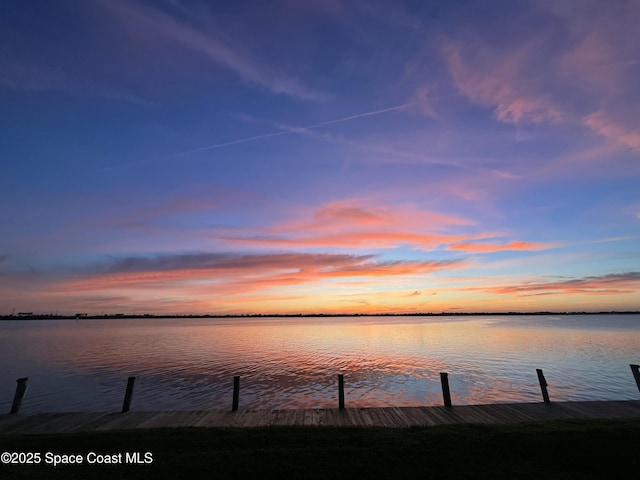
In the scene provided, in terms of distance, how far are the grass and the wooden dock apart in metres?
2.43

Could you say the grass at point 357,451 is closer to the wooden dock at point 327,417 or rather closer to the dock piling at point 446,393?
the wooden dock at point 327,417

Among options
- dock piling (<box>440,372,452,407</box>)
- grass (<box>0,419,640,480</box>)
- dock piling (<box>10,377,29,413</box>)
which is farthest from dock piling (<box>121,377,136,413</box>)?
dock piling (<box>440,372,452,407</box>)

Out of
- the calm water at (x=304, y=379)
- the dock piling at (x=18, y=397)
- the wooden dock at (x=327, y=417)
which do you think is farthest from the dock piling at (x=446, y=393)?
the dock piling at (x=18, y=397)

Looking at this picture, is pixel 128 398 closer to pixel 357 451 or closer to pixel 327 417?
pixel 327 417

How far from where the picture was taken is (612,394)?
1070 inches

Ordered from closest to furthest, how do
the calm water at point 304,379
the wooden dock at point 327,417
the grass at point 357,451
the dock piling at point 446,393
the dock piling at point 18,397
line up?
the grass at point 357,451 → the wooden dock at point 327,417 → the dock piling at point 18,397 → the dock piling at point 446,393 → the calm water at point 304,379

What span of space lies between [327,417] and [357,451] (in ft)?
19.3

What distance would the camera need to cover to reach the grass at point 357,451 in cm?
909

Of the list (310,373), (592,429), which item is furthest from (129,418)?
(310,373)

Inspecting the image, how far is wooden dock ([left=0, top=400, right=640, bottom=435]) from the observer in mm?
14641

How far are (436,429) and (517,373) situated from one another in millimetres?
28934

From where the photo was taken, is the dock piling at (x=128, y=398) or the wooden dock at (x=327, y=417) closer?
the wooden dock at (x=327, y=417)

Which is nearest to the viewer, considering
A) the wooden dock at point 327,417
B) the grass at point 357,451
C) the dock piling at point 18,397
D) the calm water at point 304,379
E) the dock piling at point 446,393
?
the grass at point 357,451

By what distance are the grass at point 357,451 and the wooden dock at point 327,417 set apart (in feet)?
7.98
